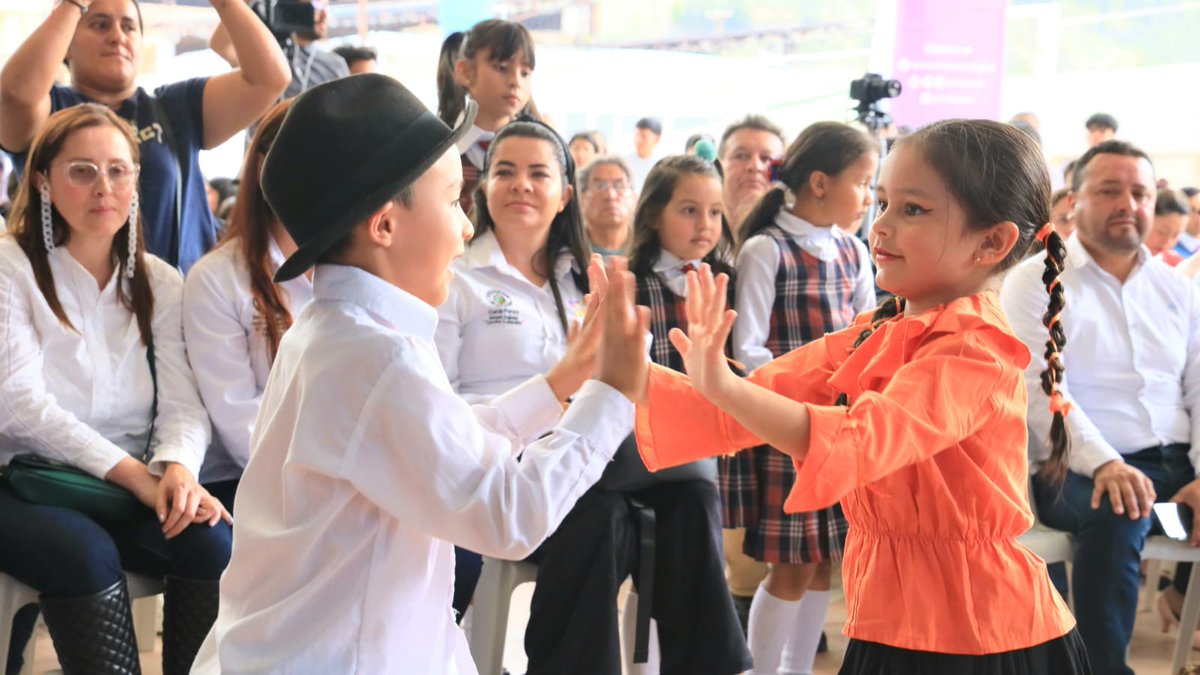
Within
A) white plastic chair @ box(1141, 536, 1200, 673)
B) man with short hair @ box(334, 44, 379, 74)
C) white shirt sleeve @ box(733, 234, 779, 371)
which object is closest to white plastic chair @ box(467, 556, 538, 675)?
white shirt sleeve @ box(733, 234, 779, 371)

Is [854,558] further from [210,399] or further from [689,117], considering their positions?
[689,117]

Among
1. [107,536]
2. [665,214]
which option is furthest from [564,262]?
[107,536]

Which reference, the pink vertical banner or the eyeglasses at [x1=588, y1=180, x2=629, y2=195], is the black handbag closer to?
the eyeglasses at [x1=588, y1=180, x2=629, y2=195]

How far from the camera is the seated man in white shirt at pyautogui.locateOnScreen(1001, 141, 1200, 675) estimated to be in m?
2.83

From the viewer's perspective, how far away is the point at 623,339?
4.54ft

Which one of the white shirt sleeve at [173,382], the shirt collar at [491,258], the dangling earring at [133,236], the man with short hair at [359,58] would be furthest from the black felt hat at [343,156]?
the man with short hair at [359,58]

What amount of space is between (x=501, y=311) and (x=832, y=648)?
1.33 m

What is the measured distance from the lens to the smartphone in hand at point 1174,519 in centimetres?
281

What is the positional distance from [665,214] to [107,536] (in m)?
1.49

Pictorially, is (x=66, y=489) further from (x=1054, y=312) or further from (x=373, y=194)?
(x=1054, y=312)

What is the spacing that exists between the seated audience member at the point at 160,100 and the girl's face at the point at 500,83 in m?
0.61

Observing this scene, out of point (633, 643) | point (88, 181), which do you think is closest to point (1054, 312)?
point (633, 643)

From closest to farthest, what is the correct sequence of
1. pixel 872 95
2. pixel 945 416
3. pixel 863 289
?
pixel 945 416 < pixel 863 289 < pixel 872 95

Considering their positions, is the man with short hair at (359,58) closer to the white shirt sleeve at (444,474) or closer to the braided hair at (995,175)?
the braided hair at (995,175)
